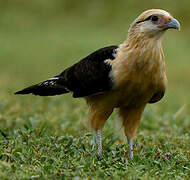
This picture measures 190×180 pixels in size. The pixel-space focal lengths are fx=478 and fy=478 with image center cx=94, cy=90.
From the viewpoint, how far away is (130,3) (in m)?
18.5

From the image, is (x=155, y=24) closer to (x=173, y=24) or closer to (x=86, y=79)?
(x=173, y=24)

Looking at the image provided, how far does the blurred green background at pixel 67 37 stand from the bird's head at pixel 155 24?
4100mm

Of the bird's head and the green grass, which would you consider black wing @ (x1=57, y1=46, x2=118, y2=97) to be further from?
the green grass

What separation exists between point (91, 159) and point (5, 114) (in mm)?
2652

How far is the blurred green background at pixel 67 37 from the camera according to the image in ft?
Answer: 38.3

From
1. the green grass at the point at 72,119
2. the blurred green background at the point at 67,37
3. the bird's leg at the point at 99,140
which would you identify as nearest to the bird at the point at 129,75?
the bird's leg at the point at 99,140

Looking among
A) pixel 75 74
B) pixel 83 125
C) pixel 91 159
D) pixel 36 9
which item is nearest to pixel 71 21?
pixel 36 9

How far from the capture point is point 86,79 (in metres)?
5.91

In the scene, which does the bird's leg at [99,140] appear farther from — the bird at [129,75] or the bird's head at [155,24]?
the bird's head at [155,24]

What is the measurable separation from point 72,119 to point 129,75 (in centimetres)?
276

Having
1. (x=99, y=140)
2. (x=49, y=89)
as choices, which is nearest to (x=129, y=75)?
(x=99, y=140)

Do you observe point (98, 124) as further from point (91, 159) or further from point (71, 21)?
point (71, 21)

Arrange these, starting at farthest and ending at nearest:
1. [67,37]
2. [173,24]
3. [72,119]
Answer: [67,37], [72,119], [173,24]

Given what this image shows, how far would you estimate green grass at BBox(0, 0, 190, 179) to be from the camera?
4910mm
